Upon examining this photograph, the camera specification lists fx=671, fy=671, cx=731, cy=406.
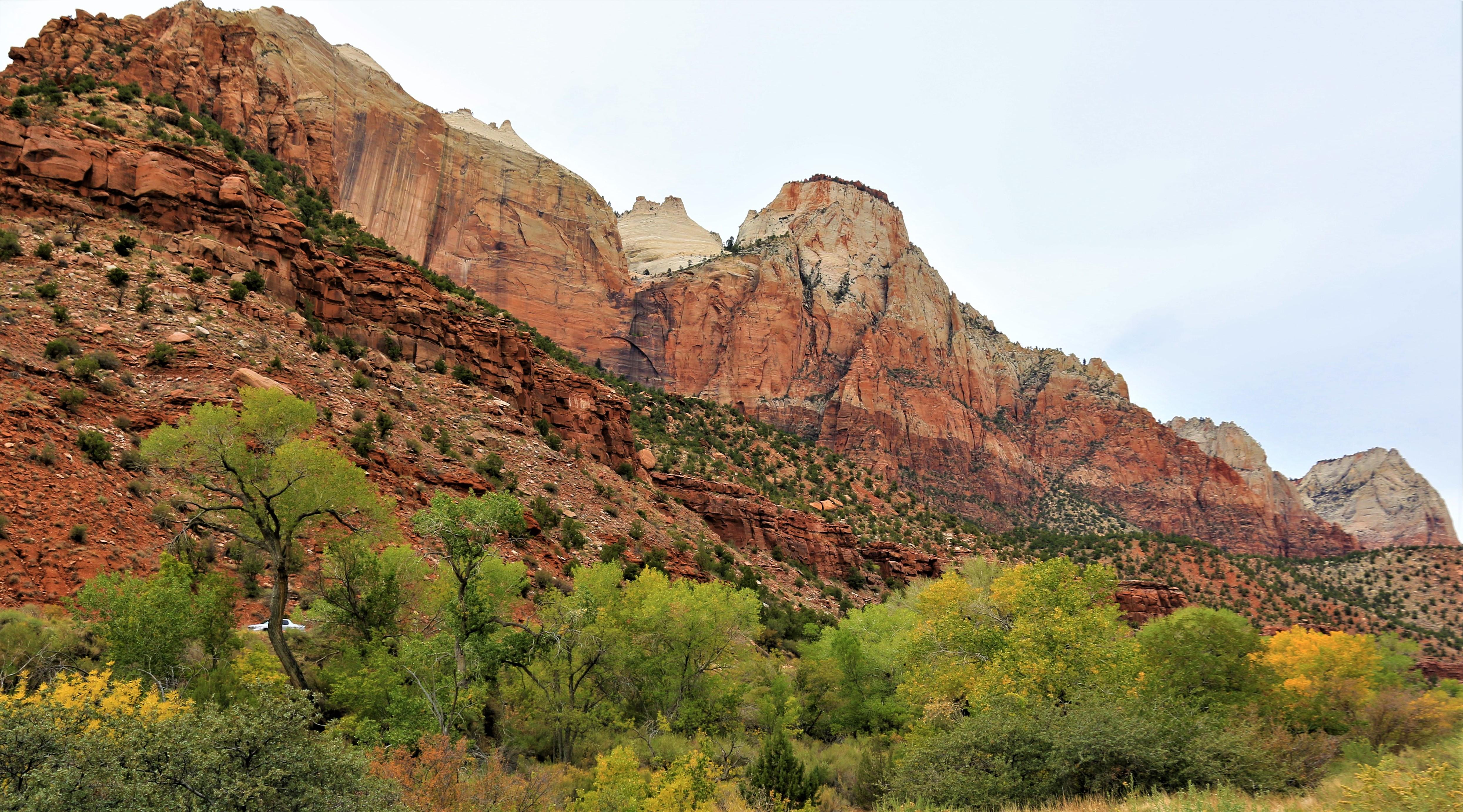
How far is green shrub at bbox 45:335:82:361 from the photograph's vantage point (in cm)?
1825

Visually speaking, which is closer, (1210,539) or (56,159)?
(56,159)

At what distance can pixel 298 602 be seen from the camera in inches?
695

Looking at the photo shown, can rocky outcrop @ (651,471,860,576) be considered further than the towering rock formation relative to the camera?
No

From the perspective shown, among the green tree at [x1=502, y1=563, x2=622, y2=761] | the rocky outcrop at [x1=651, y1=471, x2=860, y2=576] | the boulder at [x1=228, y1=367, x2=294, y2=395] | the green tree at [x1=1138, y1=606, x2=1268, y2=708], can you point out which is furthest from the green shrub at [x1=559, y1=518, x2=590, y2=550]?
A: the green tree at [x1=1138, y1=606, x2=1268, y2=708]

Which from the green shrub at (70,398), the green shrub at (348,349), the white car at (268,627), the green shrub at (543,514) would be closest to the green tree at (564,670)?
the white car at (268,627)

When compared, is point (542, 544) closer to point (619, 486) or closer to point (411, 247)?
point (619, 486)

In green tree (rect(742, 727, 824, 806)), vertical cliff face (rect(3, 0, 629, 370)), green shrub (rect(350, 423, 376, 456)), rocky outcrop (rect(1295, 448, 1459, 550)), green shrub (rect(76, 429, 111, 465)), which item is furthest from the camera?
rocky outcrop (rect(1295, 448, 1459, 550))

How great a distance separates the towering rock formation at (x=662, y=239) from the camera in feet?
333

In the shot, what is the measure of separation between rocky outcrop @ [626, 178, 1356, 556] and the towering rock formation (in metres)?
8.33

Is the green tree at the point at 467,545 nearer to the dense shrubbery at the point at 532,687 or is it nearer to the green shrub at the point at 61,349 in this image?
the dense shrubbery at the point at 532,687

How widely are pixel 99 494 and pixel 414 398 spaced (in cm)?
1348

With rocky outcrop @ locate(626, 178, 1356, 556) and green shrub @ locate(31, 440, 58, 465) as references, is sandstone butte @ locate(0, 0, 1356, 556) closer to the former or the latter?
rocky outcrop @ locate(626, 178, 1356, 556)

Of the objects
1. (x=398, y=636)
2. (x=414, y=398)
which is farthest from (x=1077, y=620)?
(x=414, y=398)

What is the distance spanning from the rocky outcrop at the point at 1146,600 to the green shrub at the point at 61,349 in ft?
173
